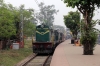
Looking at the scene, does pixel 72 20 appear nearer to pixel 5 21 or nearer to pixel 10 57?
pixel 5 21

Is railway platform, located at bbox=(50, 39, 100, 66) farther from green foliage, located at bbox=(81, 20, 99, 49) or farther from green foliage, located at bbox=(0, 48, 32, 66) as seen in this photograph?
green foliage, located at bbox=(0, 48, 32, 66)

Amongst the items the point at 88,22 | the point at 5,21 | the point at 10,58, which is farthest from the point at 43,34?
the point at 88,22

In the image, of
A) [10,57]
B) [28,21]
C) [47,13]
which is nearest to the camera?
[10,57]

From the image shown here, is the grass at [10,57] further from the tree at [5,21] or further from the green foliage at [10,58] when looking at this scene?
the tree at [5,21]

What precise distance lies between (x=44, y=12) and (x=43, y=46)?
237 ft

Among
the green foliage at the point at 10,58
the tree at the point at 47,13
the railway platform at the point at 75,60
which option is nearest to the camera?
the railway platform at the point at 75,60

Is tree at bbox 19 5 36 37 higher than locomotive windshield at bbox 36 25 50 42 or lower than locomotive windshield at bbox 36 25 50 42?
higher

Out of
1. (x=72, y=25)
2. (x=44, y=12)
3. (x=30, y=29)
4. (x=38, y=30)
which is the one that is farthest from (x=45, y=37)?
(x=44, y=12)

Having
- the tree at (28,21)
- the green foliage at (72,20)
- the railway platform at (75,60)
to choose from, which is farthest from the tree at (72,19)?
the railway platform at (75,60)

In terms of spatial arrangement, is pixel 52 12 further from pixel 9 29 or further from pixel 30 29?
pixel 9 29

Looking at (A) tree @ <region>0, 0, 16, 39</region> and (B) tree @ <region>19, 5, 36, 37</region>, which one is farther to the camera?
(B) tree @ <region>19, 5, 36, 37</region>

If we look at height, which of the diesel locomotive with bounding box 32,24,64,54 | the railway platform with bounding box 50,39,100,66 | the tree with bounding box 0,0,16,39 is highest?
the tree with bounding box 0,0,16,39

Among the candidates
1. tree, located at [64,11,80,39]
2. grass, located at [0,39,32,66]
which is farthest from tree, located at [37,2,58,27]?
grass, located at [0,39,32,66]

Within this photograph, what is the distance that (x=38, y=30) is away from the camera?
29375mm
